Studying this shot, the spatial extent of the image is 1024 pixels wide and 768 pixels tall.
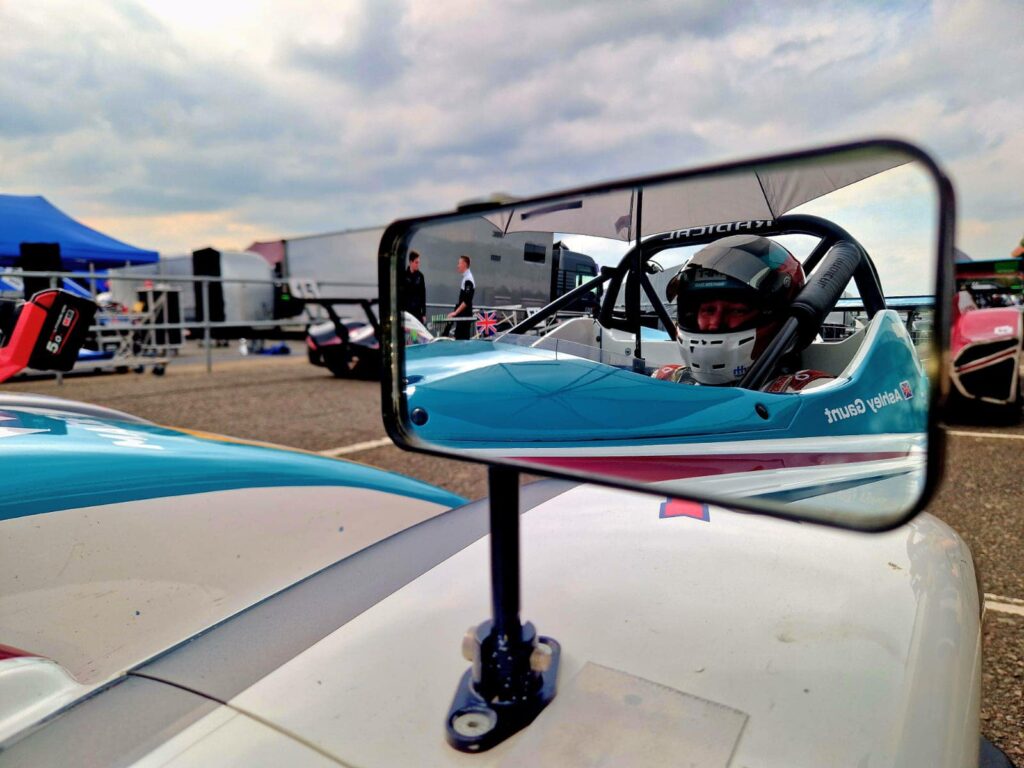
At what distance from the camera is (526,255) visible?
2.87 ft

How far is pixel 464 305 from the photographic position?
0.93 metres

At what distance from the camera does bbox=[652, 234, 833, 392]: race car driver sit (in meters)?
0.82

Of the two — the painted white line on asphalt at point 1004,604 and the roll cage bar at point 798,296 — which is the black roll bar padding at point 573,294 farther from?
the painted white line on asphalt at point 1004,604

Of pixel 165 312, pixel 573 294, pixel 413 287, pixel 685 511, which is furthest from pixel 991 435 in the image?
pixel 165 312

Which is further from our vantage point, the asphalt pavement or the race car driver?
the asphalt pavement

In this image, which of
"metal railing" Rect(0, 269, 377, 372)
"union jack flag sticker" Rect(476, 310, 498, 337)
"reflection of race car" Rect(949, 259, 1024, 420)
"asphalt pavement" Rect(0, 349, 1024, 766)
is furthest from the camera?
"metal railing" Rect(0, 269, 377, 372)

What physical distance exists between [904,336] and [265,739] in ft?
2.68

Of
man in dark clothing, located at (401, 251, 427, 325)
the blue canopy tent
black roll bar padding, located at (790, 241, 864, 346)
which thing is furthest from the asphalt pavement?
the blue canopy tent

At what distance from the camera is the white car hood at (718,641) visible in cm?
71

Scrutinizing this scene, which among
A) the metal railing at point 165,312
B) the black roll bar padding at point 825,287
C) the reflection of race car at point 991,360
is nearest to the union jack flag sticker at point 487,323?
the black roll bar padding at point 825,287

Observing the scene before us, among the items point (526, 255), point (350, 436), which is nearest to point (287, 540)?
point (526, 255)

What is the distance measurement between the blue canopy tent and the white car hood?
15.2m

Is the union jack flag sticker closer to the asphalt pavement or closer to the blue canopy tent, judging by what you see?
the asphalt pavement

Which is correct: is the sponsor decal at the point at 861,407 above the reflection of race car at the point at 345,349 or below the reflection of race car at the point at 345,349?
above
